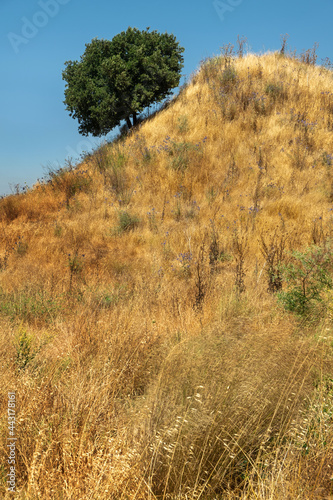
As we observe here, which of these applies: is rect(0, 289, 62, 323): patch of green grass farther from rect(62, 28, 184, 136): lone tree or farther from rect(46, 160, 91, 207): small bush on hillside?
rect(62, 28, 184, 136): lone tree

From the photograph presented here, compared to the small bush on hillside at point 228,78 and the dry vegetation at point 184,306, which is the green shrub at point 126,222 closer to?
the dry vegetation at point 184,306

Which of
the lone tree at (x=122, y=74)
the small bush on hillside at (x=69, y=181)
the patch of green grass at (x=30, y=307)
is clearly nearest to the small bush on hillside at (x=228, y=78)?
the lone tree at (x=122, y=74)

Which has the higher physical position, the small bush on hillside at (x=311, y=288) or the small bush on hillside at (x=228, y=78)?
the small bush on hillside at (x=228, y=78)

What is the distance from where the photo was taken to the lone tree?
16.2 meters

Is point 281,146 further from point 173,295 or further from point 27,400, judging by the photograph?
point 27,400

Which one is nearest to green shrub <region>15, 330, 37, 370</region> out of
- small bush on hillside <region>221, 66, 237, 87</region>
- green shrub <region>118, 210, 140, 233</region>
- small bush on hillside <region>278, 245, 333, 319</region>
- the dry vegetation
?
the dry vegetation

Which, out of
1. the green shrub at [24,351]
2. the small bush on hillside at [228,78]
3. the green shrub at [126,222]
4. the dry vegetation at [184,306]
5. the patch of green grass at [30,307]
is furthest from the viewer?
the small bush on hillside at [228,78]

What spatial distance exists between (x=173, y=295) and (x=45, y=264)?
3.59 meters

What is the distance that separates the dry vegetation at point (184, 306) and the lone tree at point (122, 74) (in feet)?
7.11

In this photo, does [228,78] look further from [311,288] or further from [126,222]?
[311,288]

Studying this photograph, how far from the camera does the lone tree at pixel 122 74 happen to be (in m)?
16.2

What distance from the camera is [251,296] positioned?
5270 mm

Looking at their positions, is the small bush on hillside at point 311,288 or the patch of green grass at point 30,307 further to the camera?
the patch of green grass at point 30,307

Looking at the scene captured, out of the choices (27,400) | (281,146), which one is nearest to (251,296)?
(27,400)
